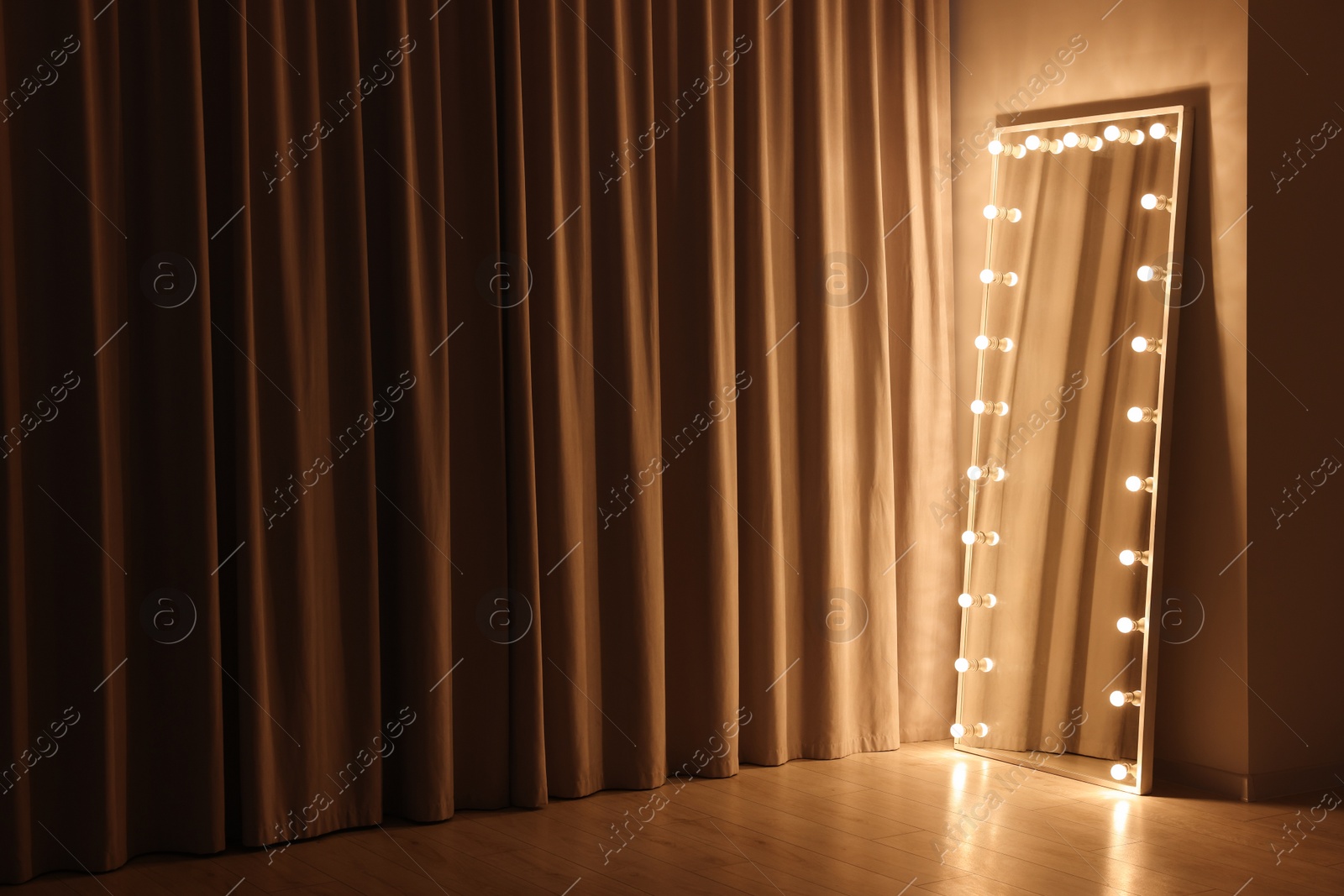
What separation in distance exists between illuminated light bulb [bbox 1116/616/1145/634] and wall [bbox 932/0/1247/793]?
0.47ft

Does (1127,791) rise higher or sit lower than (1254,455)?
lower

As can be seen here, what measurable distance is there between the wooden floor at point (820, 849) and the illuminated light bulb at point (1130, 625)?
17.3 inches

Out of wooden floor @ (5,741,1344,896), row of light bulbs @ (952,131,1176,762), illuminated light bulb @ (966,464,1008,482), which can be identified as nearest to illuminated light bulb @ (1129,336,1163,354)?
row of light bulbs @ (952,131,1176,762)

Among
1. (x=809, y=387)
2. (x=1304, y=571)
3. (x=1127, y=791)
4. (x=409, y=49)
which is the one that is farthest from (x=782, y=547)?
(x=409, y=49)

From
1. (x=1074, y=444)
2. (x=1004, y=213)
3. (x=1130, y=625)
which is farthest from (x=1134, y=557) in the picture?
(x=1004, y=213)

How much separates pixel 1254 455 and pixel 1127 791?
960 millimetres

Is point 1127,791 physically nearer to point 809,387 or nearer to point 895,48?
point 809,387

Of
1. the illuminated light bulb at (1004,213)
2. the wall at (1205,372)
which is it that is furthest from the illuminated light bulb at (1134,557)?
the illuminated light bulb at (1004,213)

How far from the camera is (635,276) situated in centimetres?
355

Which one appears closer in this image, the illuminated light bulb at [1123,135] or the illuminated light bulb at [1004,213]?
the illuminated light bulb at [1123,135]

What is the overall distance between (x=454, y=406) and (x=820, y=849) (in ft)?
4.65

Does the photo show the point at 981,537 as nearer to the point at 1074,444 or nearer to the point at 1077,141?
the point at 1074,444

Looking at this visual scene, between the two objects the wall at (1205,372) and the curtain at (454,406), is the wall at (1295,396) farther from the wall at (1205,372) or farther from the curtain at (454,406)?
the curtain at (454,406)

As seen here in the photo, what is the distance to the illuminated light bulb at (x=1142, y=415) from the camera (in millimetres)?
3512
